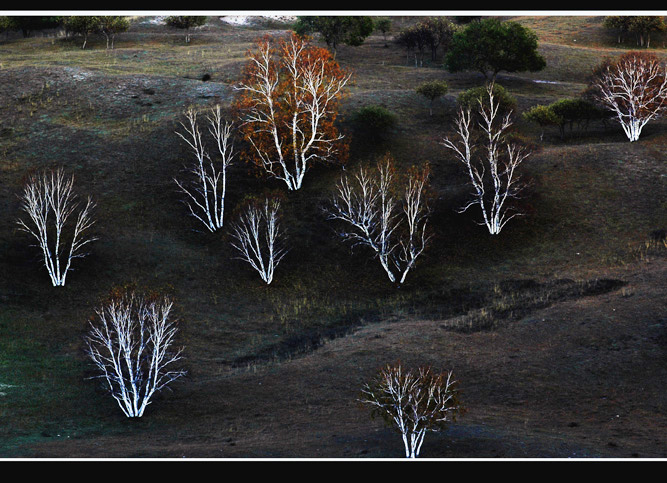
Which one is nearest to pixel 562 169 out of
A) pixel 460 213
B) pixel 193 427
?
pixel 460 213

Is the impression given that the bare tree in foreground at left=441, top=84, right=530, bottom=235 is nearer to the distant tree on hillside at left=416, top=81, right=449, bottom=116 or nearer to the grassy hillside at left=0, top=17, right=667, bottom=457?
the grassy hillside at left=0, top=17, right=667, bottom=457

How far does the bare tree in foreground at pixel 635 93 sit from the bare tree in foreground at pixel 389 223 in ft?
57.0

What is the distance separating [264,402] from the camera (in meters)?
26.5

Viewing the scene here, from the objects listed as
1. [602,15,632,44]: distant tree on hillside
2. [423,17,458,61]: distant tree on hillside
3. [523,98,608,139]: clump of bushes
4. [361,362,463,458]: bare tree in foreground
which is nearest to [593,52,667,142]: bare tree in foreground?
[523,98,608,139]: clump of bushes

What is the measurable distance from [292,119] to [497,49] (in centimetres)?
2654

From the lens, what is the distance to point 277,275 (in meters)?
40.8

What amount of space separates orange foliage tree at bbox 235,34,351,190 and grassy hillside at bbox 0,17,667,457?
140 cm

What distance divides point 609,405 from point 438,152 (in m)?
30.3

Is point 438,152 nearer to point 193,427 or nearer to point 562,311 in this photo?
point 562,311

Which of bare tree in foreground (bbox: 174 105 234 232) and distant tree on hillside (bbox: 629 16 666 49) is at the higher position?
distant tree on hillside (bbox: 629 16 666 49)

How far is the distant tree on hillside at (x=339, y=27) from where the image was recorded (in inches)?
3056

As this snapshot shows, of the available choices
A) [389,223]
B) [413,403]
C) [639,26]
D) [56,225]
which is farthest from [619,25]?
[413,403]

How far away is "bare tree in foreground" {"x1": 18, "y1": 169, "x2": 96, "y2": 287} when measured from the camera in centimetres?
3784

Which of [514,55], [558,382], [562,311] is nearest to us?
[558,382]
